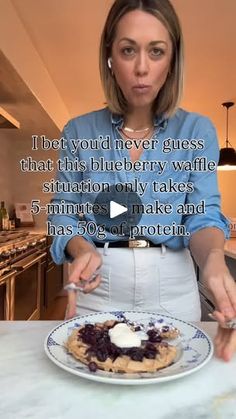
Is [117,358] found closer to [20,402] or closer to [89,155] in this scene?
[20,402]

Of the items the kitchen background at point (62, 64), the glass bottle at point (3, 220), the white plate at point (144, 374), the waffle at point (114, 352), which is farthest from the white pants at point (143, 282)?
the glass bottle at point (3, 220)

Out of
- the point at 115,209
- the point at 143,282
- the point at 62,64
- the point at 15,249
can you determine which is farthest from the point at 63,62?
the point at 143,282

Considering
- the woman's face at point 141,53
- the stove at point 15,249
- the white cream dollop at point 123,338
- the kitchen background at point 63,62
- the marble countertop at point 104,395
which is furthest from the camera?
the stove at point 15,249

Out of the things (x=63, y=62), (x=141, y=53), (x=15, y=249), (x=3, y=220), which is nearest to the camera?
(x=141, y=53)

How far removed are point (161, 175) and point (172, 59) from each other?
249 mm

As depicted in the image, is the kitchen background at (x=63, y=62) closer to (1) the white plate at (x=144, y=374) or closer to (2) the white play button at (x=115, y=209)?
(2) the white play button at (x=115, y=209)

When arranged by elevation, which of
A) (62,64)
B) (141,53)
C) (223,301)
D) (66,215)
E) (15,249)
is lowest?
(15,249)

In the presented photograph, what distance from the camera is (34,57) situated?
103 inches

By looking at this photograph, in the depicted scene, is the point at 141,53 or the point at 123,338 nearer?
the point at 123,338

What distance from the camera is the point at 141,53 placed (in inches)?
30.0

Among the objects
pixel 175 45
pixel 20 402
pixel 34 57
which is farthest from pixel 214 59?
pixel 20 402

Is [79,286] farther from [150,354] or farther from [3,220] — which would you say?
[3,220]

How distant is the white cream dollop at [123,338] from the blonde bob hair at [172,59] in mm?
517

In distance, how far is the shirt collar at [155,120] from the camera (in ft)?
2.92
